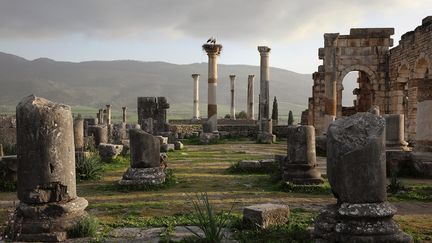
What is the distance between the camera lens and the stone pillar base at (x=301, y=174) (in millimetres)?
11000

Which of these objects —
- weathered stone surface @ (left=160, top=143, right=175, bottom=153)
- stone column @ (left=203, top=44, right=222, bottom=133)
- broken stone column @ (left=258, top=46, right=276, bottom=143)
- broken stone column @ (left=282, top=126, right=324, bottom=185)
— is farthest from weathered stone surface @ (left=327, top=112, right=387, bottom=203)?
stone column @ (left=203, top=44, right=222, bottom=133)

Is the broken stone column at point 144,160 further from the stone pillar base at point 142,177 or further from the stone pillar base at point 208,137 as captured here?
the stone pillar base at point 208,137

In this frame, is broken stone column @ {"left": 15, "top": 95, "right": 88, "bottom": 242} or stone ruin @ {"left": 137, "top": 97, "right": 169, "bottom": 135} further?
stone ruin @ {"left": 137, "top": 97, "right": 169, "bottom": 135}

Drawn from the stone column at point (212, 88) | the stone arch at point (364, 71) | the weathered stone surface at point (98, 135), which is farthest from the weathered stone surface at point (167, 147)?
the stone arch at point (364, 71)

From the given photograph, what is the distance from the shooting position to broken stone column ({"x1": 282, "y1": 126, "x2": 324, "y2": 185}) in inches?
439

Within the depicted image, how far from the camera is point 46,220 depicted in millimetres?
6500

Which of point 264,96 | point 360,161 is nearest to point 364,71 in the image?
point 264,96

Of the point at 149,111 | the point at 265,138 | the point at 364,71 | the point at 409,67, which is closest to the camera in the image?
the point at 149,111

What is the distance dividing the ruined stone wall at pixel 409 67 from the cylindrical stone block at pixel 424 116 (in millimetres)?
4837

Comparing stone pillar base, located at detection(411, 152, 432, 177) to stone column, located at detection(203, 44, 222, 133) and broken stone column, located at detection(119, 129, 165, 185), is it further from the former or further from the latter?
stone column, located at detection(203, 44, 222, 133)

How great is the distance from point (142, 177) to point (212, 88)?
697 inches

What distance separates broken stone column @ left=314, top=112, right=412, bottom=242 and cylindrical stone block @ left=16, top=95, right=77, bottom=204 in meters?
4.01

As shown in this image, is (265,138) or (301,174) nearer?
(301,174)

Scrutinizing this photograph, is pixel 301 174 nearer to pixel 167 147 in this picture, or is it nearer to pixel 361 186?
pixel 361 186
